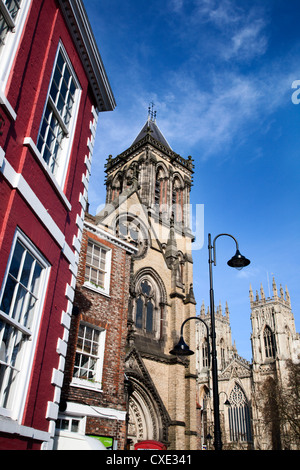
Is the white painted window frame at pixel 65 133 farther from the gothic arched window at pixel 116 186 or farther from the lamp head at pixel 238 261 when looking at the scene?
the gothic arched window at pixel 116 186

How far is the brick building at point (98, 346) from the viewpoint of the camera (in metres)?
12.0

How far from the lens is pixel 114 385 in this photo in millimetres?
13133

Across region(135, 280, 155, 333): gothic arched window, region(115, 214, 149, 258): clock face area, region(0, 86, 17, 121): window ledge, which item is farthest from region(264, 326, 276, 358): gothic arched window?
region(0, 86, 17, 121): window ledge

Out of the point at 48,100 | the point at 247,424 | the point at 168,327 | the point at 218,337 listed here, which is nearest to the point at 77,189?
the point at 48,100

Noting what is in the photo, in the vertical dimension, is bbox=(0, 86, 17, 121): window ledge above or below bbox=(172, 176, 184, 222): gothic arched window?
below

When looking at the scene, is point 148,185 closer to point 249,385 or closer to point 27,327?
point 27,327

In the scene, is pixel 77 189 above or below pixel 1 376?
above

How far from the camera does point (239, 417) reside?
211 ft

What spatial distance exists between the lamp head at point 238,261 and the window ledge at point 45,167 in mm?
5511

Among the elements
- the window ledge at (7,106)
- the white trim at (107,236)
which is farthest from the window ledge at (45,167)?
the white trim at (107,236)

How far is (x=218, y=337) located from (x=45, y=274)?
8403cm

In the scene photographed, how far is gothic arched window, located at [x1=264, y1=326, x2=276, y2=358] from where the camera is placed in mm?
69113

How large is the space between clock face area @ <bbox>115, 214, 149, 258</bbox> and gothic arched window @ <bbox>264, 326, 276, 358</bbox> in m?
50.9

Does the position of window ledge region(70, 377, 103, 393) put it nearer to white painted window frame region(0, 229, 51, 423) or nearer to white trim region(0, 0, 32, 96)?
white painted window frame region(0, 229, 51, 423)
